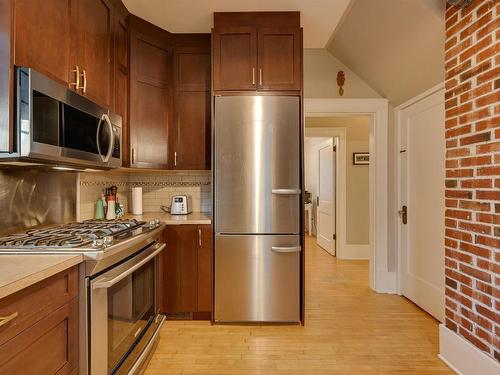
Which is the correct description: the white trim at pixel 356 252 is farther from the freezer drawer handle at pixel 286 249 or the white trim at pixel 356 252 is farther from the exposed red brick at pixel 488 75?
the exposed red brick at pixel 488 75

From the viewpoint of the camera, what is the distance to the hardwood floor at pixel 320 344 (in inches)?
74.8

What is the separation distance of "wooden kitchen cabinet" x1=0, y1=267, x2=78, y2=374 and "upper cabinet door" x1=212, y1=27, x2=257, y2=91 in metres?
1.77

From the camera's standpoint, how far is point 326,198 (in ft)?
17.3

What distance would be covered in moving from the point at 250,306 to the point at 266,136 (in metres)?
1.38

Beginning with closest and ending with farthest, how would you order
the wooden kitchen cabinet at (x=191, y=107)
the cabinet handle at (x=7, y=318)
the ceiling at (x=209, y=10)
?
the cabinet handle at (x=7, y=318), the ceiling at (x=209, y=10), the wooden kitchen cabinet at (x=191, y=107)

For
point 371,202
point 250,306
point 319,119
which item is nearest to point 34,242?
point 250,306

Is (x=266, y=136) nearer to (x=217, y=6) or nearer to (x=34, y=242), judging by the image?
(x=217, y=6)

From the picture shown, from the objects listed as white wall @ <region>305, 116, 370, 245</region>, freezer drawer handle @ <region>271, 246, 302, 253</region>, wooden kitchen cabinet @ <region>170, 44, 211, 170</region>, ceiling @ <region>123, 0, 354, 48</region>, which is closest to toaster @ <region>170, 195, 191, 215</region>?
wooden kitchen cabinet @ <region>170, 44, 211, 170</region>

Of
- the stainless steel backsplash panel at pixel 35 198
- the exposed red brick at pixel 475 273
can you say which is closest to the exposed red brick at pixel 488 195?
the exposed red brick at pixel 475 273

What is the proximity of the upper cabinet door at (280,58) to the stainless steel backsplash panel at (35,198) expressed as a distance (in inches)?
64.7

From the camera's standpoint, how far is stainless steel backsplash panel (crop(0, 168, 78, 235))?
5.15 ft

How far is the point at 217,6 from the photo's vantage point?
2322mm

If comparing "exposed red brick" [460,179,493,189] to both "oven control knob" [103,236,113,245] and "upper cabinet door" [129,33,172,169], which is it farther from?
"upper cabinet door" [129,33,172,169]

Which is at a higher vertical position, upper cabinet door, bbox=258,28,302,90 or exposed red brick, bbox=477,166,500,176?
upper cabinet door, bbox=258,28,302,90
